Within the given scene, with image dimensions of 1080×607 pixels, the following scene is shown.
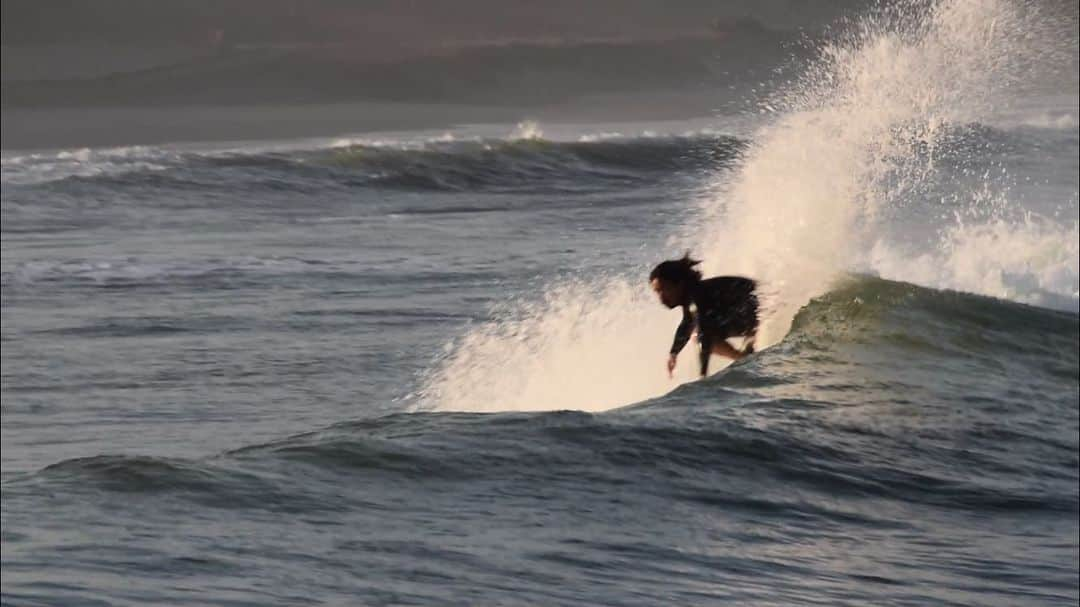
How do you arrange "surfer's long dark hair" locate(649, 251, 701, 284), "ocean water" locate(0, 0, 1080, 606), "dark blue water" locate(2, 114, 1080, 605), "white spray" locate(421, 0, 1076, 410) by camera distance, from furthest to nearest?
1. "white spray" locate(421, 0, 1076, 410)
2. "surfer's long dark hair" locate(649, 251, 701, 284)
3. "ocean water" locate(0, 0, 1080, 606)
4. "dark blue water" locate(2, 114, 1080, 605)

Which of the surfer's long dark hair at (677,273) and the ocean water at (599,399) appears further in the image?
the surfer's long dark hair at (677,273)

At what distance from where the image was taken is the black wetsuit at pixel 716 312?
10.5 m

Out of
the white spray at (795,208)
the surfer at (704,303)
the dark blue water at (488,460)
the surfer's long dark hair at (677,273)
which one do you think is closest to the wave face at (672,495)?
the dark blue water at (488,460)

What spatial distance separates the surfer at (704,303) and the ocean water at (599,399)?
0.22 meters

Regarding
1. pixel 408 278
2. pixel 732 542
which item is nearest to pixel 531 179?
pixel 408 278

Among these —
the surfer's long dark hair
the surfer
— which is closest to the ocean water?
the surfer

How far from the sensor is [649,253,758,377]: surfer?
34.4 feet

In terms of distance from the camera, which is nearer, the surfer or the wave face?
the wave face

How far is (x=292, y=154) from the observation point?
36031 millimetres

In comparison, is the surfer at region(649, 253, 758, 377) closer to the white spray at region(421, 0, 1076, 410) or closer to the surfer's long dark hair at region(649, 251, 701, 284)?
the surfer's long dark hair at region(649, 251, 701, 284)

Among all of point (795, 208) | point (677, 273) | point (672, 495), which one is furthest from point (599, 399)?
point (795, 208)

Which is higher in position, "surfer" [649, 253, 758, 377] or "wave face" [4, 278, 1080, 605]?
"surfer" [649, 253, 758, 377]

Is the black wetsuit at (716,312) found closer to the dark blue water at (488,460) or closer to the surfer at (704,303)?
the surfer at (704,303)

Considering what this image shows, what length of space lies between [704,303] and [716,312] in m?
0.23
